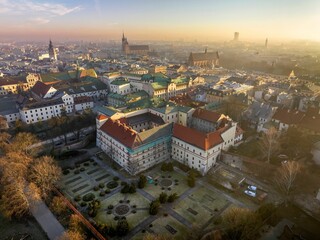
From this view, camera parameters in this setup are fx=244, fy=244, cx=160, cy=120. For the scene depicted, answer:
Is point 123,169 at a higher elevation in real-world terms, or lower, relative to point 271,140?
lower

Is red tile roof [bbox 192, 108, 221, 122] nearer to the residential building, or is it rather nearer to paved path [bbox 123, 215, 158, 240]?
paved path [bbox 123, 215, 158, 240]

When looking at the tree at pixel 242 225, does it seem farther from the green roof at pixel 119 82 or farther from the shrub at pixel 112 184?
the green roof at pixel 119 82

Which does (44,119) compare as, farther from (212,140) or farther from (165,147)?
(212,140)

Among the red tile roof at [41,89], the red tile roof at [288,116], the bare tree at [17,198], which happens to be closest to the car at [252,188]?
the red tile roof at [288,116]

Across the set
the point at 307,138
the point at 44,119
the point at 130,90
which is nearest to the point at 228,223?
the point at 307,138

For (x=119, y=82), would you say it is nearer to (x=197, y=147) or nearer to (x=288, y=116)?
(x=197, y=147)

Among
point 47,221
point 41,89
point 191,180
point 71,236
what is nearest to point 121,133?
point 191,180

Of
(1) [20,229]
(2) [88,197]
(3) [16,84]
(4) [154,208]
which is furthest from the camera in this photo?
(3) [16,84]
